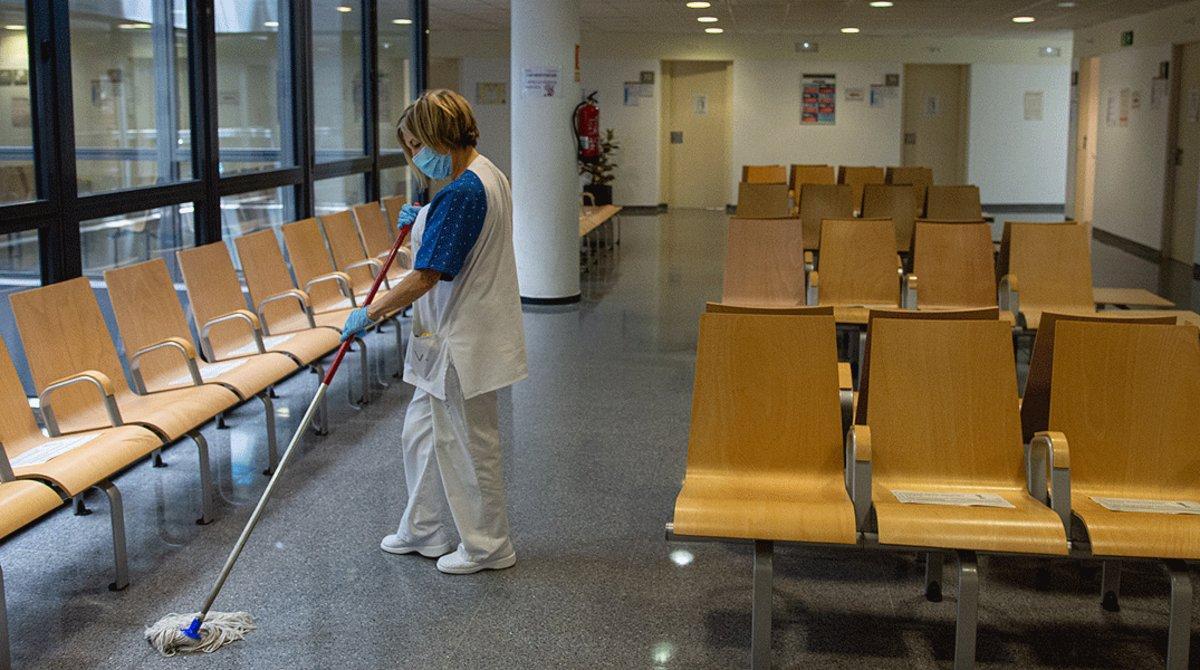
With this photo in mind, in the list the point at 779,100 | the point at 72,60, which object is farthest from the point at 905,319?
the point at 779,100

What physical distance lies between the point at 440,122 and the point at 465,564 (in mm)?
1405

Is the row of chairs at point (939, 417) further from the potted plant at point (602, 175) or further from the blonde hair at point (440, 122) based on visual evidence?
the potted plant at point (602, 175)

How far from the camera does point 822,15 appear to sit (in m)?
15.0

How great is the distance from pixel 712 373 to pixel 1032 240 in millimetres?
3374

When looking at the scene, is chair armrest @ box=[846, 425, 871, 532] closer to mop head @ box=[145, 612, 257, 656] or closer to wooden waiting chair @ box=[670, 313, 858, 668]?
wooden waiting chair @ box=[670, 313, 858, 668]

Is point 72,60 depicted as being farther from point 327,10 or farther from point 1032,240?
point 1032,240

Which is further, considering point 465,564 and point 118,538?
point 465,564

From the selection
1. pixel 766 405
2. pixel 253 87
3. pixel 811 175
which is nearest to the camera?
pixel 766 405

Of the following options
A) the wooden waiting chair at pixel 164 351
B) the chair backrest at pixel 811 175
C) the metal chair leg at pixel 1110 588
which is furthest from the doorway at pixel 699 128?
the metal chair leg at pixel 1110 588

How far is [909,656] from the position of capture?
135 inches

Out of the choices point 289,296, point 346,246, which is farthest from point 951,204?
point 289,296

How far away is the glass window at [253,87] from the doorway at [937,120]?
14.1 meters

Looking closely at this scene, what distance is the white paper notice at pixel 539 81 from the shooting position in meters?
9.38

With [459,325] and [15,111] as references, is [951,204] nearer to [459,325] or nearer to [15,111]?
[459,325]
